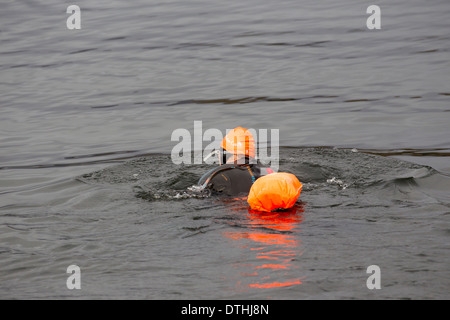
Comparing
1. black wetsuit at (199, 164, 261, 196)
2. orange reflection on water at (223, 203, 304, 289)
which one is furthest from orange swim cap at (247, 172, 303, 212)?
black wetsuit at (199, 164, 261, 196)

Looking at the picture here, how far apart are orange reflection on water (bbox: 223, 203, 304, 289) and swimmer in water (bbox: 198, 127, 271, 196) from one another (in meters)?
0.44

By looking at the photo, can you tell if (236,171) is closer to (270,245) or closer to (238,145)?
(238,145)

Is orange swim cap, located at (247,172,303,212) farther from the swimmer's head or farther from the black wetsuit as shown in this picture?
the swimmer's head

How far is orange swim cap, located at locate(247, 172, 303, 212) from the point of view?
6473 mm

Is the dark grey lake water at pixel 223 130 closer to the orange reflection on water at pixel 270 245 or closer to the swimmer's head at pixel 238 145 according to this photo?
the orange reflection on water at pixel 270 245

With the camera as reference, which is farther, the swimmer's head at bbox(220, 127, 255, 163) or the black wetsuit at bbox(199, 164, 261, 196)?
the swimmer's head at bbox(220, 127, 255, 163)

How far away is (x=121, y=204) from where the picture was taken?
7473mm

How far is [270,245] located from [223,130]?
5.31 metres

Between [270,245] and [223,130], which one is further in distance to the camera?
[223,130]

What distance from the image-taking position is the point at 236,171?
289 inches

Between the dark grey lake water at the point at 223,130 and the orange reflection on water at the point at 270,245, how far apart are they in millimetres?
20

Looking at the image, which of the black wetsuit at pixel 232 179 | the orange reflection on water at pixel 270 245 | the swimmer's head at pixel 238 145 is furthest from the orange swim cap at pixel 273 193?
the swimmer's head at pixel 238 145

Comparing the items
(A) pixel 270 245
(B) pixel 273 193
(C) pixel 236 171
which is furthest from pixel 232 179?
(A) pixel 270 245
